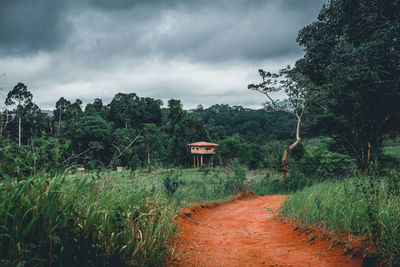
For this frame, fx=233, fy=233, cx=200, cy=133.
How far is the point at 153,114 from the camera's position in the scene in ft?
182

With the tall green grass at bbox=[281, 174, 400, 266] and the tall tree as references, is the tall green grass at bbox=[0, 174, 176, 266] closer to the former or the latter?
the tall green grass at bbox=[281, 174, 400, 266]

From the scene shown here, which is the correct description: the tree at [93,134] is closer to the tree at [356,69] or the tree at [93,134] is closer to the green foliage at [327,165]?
the green foliage at [327,165]

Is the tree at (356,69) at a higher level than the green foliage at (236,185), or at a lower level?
higher

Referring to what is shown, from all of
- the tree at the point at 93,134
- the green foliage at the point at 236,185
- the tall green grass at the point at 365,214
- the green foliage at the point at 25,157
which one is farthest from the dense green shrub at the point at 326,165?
the tree at the point at 93,134

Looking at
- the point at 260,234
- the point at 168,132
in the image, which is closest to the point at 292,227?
the point at 260,234

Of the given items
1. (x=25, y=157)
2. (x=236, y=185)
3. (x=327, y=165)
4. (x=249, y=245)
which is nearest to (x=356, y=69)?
(x=327, y=165)

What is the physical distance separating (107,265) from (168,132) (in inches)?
1742

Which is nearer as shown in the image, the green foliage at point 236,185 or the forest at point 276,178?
the forest at point 276,178

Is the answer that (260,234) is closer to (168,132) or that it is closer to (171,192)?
(171,192)

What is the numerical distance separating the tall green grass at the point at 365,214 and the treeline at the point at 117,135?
140 inches

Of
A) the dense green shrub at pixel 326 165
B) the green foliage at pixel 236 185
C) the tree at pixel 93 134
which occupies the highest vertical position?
the tree at pixel 93 134

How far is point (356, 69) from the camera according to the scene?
9953 millimetres

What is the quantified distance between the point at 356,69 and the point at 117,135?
20359 mm

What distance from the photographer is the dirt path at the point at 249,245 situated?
3.29m
